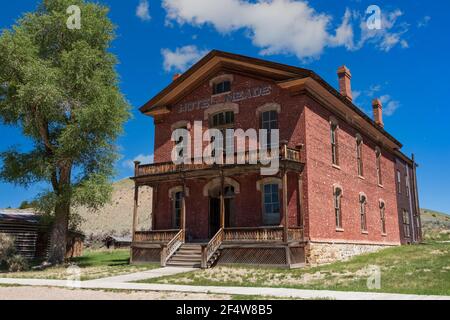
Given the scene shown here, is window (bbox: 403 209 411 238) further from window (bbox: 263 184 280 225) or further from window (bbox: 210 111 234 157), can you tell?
window (bbox: 210 111 234 157)

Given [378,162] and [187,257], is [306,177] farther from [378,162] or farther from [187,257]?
[378,162]

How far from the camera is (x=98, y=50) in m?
24.1

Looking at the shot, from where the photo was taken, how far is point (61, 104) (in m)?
21.9

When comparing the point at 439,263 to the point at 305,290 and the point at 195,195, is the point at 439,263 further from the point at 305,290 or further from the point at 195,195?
the point at 195,195

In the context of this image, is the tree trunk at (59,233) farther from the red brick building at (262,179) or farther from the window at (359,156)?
the window at (359,156)

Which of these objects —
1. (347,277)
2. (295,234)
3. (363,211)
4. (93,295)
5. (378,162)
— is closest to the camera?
(93,295)

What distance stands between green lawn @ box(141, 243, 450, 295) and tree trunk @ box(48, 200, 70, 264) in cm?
941

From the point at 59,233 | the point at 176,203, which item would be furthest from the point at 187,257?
the point at 59,233

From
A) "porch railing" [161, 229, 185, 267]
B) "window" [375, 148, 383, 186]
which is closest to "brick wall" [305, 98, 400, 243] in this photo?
"window" [375, 148, 383, 186]

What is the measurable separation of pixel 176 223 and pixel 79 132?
6781 mm

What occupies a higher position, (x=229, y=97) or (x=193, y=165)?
(x=229, y=97)

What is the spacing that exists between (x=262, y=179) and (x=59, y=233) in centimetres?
1104

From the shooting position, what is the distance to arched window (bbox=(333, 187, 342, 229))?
2236 cm
